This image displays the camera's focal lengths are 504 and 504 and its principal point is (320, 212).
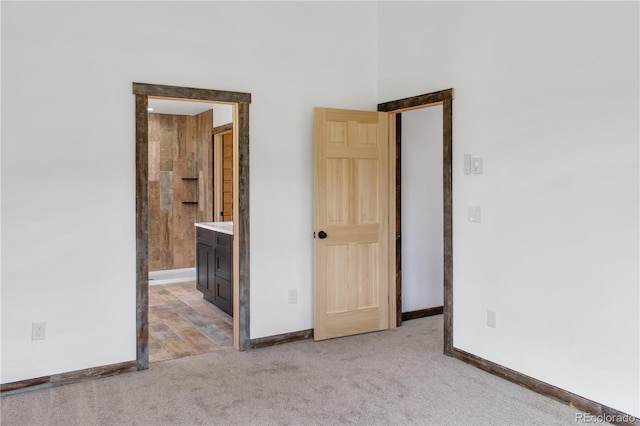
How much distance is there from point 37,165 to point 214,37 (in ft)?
5.23

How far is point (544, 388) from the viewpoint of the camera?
323 centimetres

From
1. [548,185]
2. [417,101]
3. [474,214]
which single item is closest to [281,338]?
[474,214]

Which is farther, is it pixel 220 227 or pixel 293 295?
pixel 220 227

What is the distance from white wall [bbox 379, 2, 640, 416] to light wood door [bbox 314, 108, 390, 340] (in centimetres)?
81

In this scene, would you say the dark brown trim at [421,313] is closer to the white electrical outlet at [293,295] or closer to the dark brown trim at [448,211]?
the dark brown trim at [448,211]

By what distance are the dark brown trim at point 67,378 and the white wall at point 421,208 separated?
267 cm

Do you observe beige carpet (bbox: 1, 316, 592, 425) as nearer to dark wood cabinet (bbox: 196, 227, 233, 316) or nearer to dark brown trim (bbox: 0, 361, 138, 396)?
dark brown trim (bbox: 0, 361, 138, 396)

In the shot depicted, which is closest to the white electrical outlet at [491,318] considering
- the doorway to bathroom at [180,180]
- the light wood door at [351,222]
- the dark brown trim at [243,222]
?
the light wood door at [351,222]

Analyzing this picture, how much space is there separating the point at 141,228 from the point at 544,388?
2937mm

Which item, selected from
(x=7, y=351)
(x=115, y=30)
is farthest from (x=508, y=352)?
(x=115, y=30)

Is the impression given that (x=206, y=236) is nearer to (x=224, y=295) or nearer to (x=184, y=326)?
(x=224, y=295)

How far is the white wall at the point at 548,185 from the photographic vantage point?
2.82m

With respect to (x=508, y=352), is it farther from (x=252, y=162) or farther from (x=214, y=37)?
(x=214, y=37)

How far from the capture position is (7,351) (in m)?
3.24
